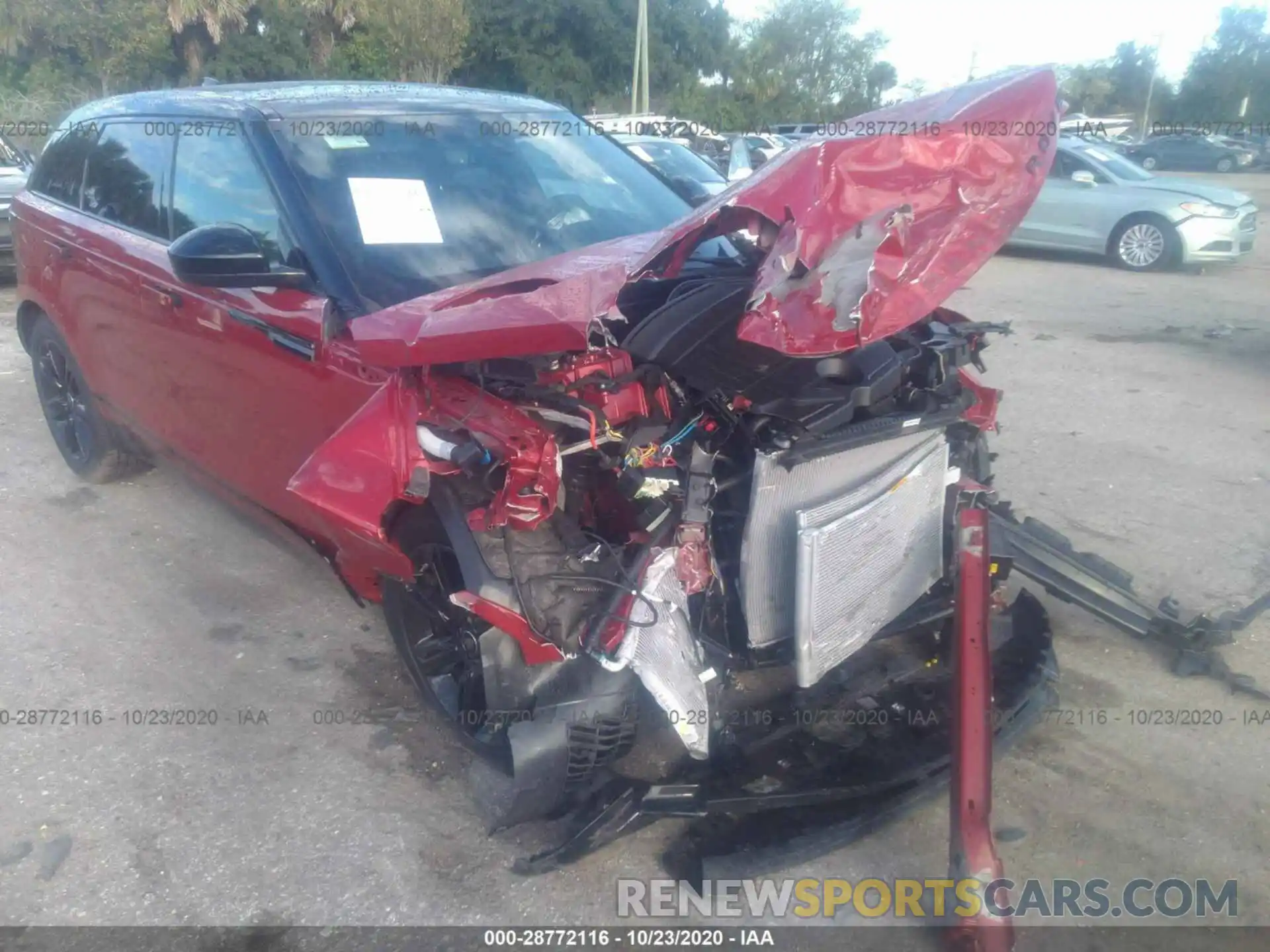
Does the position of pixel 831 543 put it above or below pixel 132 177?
below

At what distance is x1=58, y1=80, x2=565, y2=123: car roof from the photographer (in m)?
3.65

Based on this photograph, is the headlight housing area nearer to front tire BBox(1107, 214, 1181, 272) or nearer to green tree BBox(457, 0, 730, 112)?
front tire BBox(1107, 214, 1181, 272)

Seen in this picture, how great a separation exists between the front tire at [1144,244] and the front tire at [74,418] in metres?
11.2

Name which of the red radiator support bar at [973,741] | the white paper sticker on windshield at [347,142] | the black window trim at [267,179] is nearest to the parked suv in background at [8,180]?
the black window trim at [267,179]

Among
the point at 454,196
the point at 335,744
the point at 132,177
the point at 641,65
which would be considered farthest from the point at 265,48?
the point at 335,744

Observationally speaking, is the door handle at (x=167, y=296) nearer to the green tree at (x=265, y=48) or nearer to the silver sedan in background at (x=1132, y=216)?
the silver sedan in background at (x=1132, y=216)

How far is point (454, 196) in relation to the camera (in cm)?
354

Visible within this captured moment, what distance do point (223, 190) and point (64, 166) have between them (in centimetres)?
200

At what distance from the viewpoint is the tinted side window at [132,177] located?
4.16 m

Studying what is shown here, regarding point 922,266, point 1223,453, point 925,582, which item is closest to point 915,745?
point 925,582

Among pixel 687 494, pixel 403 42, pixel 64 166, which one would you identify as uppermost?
pixel 403 42

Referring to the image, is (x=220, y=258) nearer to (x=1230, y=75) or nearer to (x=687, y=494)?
(x=687, y=494)

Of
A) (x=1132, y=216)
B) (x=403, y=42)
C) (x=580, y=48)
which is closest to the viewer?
(x=1132, y=216)

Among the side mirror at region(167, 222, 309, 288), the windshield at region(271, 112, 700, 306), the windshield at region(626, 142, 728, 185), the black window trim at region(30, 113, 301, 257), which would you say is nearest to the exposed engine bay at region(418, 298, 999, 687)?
the windshield at region(271, 112, 700, 306)
